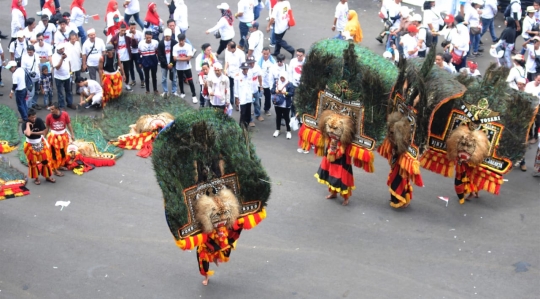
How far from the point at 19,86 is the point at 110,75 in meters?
1.75

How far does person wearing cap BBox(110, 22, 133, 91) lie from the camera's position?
53.4 feet

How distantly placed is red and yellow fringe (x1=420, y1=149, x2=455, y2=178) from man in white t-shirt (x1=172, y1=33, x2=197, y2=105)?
5577 millimetres

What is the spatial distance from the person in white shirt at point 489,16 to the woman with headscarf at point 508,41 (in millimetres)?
1694

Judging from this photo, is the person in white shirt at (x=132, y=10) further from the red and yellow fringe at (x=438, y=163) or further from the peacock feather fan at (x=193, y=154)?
the peacock feather fan at (x=193, y=154)

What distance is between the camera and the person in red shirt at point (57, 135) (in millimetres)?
12984

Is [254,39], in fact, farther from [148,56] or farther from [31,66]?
[31,66]

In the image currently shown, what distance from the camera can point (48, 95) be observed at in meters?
15.8

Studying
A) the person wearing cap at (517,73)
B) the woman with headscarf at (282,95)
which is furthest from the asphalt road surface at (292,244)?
the person wearing cap at (517,73)

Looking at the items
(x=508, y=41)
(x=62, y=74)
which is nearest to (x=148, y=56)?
(x=62, y=74)

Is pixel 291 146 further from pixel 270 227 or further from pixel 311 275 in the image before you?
pixel 311 275

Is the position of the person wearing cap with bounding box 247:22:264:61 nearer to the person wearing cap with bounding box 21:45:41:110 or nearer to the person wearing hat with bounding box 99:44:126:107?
the person wearing hat with bounding box 99:44:126:107

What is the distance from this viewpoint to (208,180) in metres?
9.52

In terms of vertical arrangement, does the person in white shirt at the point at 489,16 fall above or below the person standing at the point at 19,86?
above

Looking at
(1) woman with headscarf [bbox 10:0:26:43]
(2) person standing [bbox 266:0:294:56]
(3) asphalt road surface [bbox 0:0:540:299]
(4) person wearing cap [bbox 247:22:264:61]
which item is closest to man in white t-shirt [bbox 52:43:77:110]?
(3) asphalt road surface [bbox 0:0:540:299]
